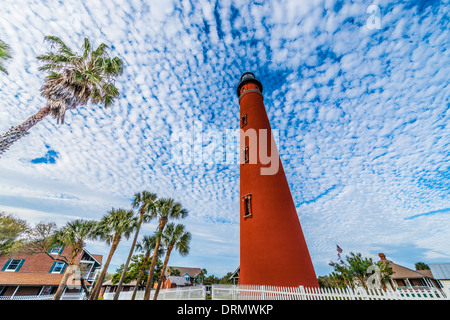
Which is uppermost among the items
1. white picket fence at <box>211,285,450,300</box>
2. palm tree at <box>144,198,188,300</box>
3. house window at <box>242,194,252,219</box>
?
palm tree at <box>144,198,188,300</box>

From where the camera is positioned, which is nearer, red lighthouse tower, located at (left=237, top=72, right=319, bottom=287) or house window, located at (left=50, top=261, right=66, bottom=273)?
red lighthouse tower, located at (left=237, top=72, right=319, bottom=287)

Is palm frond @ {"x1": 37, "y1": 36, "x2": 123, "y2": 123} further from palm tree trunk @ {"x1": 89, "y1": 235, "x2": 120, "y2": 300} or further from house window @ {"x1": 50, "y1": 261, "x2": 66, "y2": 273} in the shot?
house window @ {"x1": 50, "y1": 261, "x2": 66, "y2": 273}

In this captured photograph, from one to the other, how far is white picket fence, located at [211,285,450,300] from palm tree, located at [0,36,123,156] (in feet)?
40.8

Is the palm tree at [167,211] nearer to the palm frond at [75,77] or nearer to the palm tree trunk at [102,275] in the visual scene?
the palm tree trunk at [102,275]

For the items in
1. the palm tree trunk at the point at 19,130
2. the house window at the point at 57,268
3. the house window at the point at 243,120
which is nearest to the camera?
the palm tree trunk at the point at 19,130

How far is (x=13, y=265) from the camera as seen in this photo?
20750 millimetres

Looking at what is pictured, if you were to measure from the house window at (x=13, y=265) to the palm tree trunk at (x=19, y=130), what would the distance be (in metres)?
22.9

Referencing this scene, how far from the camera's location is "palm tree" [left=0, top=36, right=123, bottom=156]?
937cm

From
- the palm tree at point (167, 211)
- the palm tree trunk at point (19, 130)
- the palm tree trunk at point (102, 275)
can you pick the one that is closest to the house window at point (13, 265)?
the palm tree trunk at point (102, 275)

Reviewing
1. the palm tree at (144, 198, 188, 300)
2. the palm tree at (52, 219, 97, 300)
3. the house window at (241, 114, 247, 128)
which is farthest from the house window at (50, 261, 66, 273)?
the house window at (241, 114, 247, 128)

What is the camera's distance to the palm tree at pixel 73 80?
937 centimetres

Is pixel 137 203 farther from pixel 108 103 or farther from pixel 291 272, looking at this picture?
pixel 291 272
